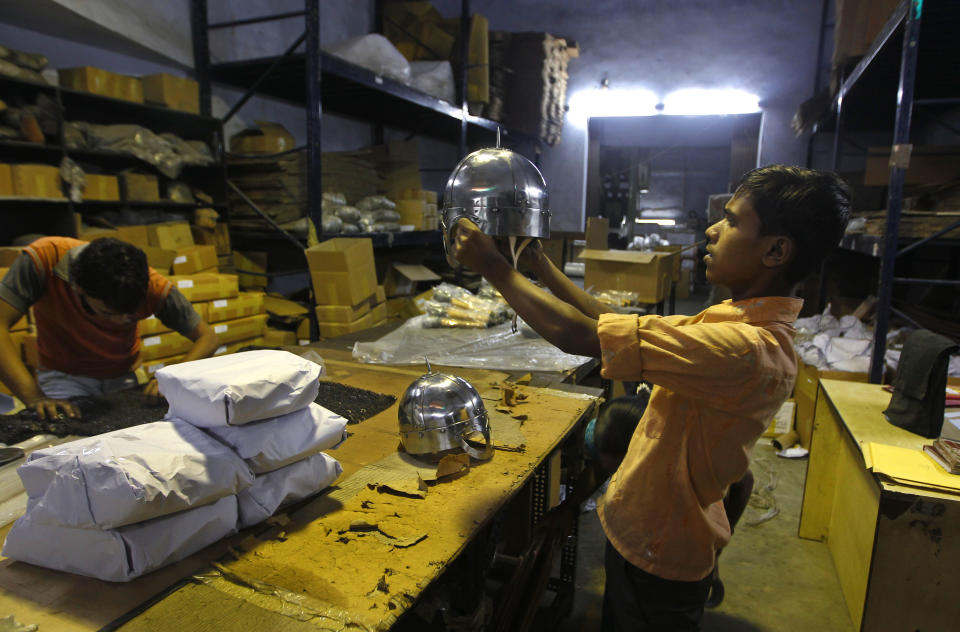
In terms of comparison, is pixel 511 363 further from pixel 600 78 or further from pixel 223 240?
pixel 600 78

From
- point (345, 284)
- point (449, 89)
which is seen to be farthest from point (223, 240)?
point (449, 89)

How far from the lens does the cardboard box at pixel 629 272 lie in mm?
5312

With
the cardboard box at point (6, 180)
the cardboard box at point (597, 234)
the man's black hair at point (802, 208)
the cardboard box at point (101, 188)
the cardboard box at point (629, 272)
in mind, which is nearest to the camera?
the man's black hair at point (802, 208)

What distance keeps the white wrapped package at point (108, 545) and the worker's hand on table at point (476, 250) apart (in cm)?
83

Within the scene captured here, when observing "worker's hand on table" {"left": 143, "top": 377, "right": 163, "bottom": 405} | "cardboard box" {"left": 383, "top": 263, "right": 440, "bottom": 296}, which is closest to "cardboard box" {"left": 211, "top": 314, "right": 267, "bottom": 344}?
"cardboard box" {"left": 383, "top": 263, "right": 440, "bottom": 296}

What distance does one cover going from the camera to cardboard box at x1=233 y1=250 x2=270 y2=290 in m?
5.50

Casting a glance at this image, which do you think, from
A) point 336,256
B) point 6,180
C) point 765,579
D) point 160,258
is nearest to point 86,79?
point 6,180

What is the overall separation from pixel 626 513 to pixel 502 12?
10.7 metres

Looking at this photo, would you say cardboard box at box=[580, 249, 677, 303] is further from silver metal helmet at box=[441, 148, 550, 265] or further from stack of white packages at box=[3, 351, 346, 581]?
stack of white packages at box=[3, 351, 346, 581]

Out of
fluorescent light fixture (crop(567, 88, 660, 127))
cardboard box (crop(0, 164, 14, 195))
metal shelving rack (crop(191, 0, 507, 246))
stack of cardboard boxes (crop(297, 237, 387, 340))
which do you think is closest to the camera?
cardboard box (crop(0, 164, 14, 195))

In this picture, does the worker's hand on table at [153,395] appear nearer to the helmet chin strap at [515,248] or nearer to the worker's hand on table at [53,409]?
the worker's hand on table at [53,409]

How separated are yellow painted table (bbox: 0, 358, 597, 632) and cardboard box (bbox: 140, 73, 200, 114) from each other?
157 inches

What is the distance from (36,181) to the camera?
3504mm

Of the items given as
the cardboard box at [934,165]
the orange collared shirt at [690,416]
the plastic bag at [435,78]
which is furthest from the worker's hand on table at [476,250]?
the plastic bag at [435,78]
